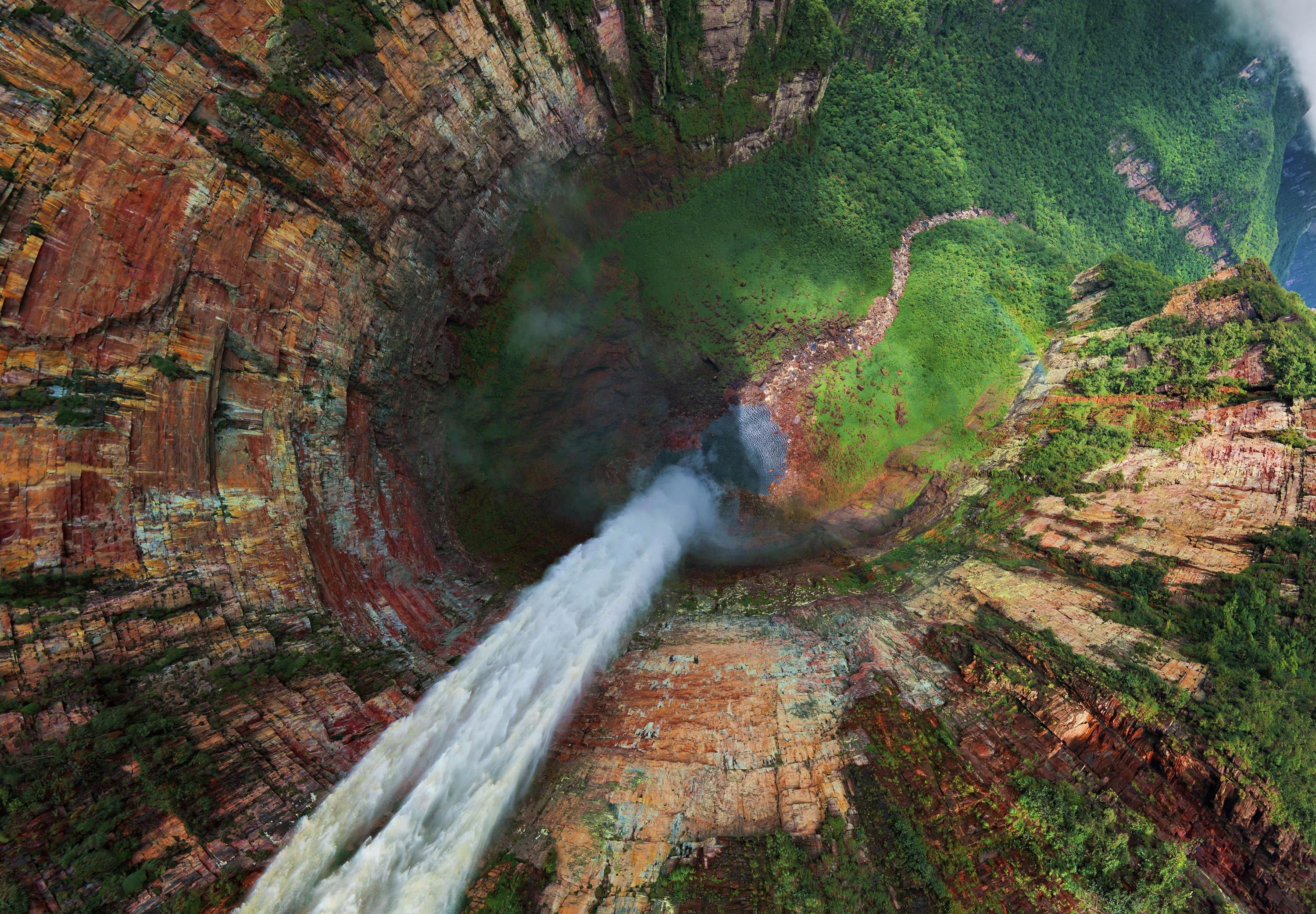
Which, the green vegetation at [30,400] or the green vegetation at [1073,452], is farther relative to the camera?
the green vegetation at [1073,452]

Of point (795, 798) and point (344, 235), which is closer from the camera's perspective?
point (795, 798)

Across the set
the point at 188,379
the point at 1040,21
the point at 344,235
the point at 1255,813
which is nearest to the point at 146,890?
the point at 188,379

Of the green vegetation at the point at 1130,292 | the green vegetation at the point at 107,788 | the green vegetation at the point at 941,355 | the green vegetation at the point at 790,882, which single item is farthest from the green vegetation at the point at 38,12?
the green vegetation at the point at 1130,292

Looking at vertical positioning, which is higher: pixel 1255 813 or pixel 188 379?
pixel 188 379

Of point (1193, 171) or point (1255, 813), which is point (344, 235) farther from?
point (1193, 171)

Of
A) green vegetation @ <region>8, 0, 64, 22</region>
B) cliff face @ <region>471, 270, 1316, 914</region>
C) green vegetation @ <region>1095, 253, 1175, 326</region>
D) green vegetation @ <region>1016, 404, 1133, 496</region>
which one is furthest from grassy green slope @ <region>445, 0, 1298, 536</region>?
green vegetation @ <region>8, 0, 64, 22</region>

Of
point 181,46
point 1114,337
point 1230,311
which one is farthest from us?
point 1114,337

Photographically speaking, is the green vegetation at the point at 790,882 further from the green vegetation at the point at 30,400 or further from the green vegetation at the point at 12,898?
the green vegetation at the point at 30,400

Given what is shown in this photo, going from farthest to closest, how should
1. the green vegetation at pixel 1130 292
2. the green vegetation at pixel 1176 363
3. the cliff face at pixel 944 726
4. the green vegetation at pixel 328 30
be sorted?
A: the green vegetation at pixel 1130 292 → the green vegetation at pixel 1176 363 → the green vegetation at pixel 328 30 → the cliff face at pixel 944 726
